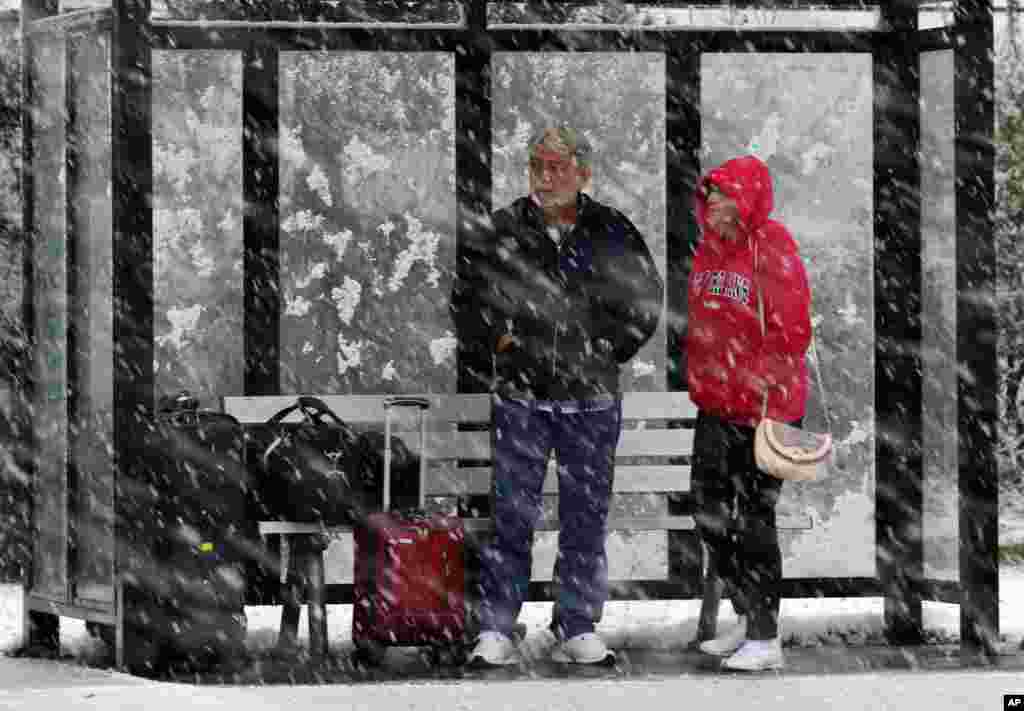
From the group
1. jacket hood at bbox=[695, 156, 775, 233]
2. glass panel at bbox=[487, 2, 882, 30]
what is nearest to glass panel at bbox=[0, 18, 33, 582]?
glass panel at bbox=[487, 2, 882, 30]

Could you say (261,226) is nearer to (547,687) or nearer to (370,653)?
(370,653)

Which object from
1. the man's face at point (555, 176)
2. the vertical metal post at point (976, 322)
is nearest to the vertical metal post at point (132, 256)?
the man's face at point (555, 176)

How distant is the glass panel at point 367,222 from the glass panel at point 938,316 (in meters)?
1.83

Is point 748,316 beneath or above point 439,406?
above

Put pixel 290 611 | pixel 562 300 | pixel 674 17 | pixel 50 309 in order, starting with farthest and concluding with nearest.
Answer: pixel 674 17, pixel 50 309, pixel 290 611, pixel 562 300

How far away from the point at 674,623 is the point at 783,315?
80.4 inches

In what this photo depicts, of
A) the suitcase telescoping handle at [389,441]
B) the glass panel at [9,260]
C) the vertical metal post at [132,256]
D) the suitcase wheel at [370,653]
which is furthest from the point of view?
the glass panel at [9,260]

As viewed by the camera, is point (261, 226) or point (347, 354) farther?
point (347, 354)

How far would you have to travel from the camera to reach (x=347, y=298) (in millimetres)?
8812

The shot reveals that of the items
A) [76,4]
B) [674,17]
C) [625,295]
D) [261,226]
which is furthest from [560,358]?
[76,4]

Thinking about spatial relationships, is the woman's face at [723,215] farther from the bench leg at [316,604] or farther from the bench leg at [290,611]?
the bench leg at [290,611]

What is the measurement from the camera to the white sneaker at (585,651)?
754 cm

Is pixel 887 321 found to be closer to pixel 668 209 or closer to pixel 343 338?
pixel 668 209

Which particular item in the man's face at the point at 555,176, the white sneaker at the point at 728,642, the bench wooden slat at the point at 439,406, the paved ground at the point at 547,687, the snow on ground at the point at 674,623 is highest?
the man's face at the point at 555,176
